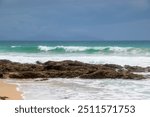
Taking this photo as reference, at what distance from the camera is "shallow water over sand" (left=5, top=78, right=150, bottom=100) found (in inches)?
323

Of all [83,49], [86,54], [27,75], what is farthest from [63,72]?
[83,49]

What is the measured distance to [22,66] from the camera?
1291 centimetres

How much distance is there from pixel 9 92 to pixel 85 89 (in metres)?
1.57

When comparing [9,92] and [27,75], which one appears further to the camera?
[27,75]

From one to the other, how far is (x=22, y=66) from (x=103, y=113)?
23.4ft

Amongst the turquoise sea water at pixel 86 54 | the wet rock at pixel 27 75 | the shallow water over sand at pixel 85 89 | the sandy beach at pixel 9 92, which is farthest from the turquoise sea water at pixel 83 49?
the sandy beach at pixel 9 92

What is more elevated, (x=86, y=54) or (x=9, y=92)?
(x=86, y=54)

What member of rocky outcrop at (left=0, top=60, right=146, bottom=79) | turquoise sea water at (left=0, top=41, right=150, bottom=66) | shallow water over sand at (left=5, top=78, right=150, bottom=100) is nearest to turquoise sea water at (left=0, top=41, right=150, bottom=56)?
turquoise sea water at (left=0, top=41, right=150, bottom=66)

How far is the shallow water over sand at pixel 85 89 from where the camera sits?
8203mm

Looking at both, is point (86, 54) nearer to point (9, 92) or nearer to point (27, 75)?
point (27, 75)

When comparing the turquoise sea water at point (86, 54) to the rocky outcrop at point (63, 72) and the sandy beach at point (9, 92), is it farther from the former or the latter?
the sandy beach at point (9, 92)

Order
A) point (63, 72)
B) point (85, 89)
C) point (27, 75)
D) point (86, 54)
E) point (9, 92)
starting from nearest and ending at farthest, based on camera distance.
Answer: point (9, 92)
point (85, 89)
point (27, 75)
point (63, 72)
point (86, 54)

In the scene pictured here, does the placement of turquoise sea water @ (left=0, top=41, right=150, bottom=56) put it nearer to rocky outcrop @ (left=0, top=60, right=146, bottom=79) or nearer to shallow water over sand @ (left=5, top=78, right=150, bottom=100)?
rocky outcrop @ (left=0, top=60, right=146, bottom=79)

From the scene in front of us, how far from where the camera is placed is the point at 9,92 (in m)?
8.45
